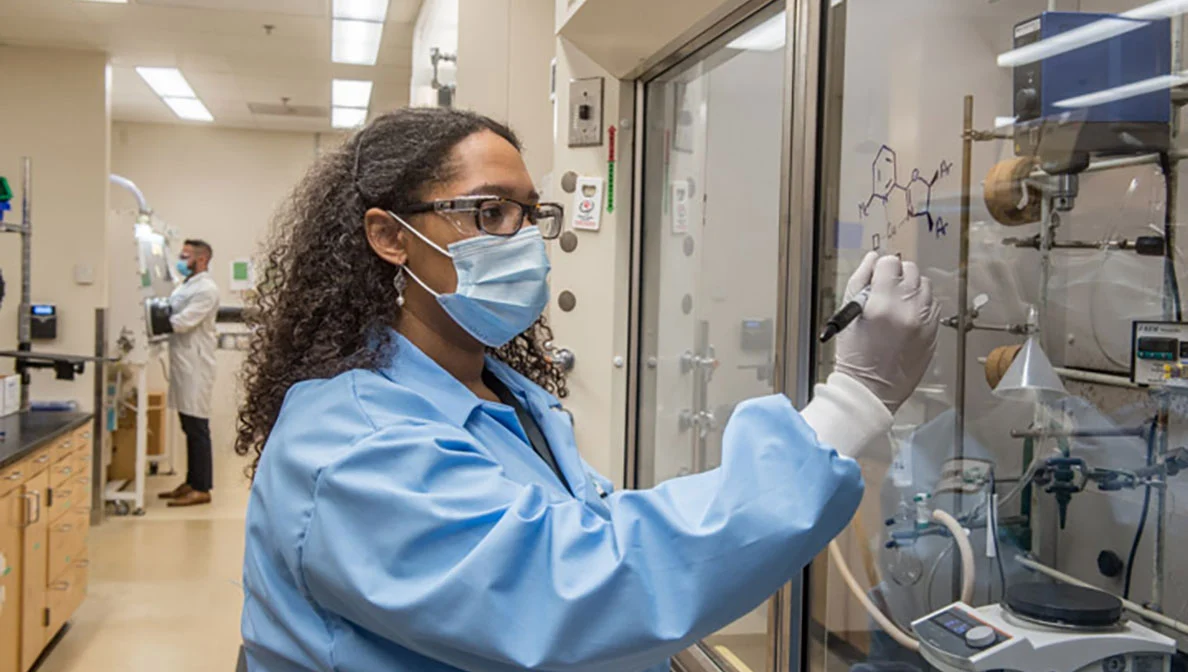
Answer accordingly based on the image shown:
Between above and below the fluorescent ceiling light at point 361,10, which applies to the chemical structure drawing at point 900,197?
below

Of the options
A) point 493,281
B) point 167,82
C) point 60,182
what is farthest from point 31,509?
point 167,82

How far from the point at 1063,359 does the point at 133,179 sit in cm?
861

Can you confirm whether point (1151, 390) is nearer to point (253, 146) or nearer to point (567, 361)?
point (567, 361)

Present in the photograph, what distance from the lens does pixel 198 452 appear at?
18.2 feet

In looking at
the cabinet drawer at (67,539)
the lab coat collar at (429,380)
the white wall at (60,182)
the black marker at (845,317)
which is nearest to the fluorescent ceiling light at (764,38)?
the black marker at (845,317)

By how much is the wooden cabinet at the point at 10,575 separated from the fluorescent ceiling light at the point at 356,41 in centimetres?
311

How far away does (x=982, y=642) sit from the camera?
3.92 ft

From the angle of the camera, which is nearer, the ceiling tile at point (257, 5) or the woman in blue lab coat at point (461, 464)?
the woman in blue lab coat at point (461, 464)

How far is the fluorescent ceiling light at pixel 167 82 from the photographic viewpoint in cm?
636

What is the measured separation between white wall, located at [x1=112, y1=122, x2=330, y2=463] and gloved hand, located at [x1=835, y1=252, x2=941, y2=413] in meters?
8.06

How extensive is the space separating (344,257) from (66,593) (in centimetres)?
294

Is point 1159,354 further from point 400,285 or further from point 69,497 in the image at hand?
point 69,497

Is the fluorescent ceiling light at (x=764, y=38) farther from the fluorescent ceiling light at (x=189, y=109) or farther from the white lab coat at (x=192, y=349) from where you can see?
the fluorescent ceiling light at (x=189, y=109)

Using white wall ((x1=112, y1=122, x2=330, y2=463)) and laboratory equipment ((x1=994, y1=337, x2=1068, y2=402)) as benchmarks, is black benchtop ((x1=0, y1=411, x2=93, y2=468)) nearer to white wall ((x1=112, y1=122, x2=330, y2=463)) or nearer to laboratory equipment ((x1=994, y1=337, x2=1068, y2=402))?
laboratory equipment ((x1=994, y1=337, x2=1068, y2=402))
